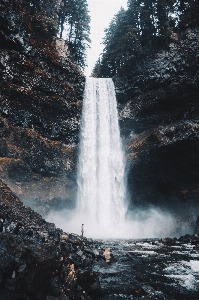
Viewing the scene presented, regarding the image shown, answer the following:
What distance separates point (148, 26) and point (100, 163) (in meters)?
19.4

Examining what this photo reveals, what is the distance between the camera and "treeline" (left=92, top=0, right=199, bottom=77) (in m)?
25.2

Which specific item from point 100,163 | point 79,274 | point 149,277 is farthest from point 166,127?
point 79,274

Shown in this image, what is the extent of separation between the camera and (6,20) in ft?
66.6

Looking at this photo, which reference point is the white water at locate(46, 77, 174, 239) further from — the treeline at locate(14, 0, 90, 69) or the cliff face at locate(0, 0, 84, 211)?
the treeline at locate(14, 0, 90, 69)

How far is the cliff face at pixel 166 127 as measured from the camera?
23453mm

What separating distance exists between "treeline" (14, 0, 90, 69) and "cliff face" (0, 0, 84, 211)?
0.58 ft

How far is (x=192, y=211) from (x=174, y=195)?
2.53 m

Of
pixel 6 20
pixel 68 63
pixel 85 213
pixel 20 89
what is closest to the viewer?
pixel 6 20

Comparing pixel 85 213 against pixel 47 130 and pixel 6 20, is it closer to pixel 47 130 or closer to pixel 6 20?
pixel 47 130

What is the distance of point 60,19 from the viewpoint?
3338 cm

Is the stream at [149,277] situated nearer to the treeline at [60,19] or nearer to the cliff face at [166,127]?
the cliff face at [166,127]

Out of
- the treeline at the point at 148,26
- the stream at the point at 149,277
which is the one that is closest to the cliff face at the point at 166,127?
the treeline at the point at 148,26

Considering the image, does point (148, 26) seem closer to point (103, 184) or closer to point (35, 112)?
point (35, 112)

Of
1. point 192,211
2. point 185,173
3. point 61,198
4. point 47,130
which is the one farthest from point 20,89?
point 192,211
